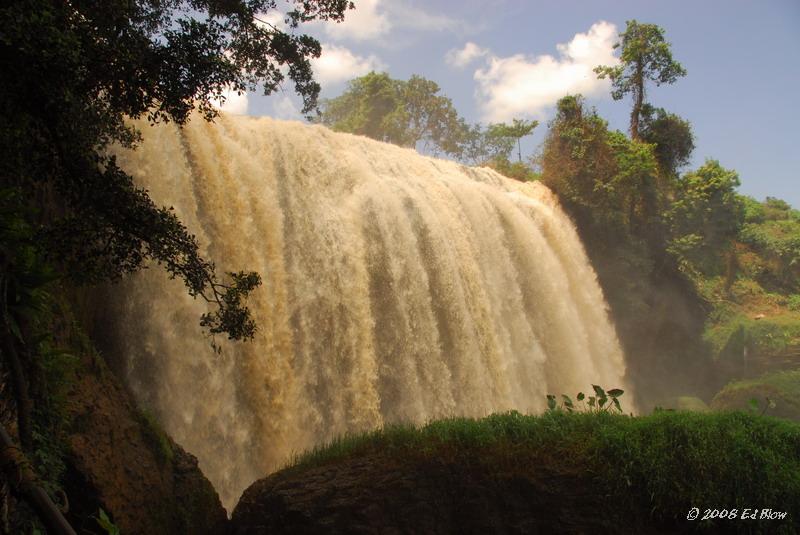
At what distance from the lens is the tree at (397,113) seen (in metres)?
37.7

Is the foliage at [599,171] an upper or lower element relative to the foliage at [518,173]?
lower

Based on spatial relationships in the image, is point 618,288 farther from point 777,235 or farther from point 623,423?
point 623,423

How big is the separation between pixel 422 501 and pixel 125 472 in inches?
132

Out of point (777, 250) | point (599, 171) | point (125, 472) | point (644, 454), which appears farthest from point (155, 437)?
point (777, 250)

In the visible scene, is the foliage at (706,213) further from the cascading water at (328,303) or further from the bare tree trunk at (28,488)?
Answer: the bare tree trunk at (28,488)

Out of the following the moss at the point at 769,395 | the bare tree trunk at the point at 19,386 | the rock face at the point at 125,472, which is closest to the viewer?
the bare tree trunk at the point at 19,386

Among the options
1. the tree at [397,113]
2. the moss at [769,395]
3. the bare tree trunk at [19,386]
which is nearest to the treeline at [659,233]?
the moss at [769,395]

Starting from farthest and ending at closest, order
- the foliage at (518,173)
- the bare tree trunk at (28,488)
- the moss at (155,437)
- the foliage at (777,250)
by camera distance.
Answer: the foliage at (777,250)
the foliage at (518,173)
the moss at (155,437)
the bare tree trunk at (28,488)

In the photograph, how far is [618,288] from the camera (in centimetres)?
2105

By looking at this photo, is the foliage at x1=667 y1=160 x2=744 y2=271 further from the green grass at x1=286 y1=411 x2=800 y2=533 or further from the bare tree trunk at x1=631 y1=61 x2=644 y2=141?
the green grass at x1=286 y1=411 x2=800 y2=533

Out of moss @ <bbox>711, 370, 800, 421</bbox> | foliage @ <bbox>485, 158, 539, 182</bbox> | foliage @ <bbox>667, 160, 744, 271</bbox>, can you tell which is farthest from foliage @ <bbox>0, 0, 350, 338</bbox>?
foliage @ <bbox>667, 160, 744, 271</bbox>

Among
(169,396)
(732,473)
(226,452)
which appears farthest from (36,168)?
(732,473)

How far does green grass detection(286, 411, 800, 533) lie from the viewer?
6.69m

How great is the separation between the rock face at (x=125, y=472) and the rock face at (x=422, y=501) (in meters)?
0.63
